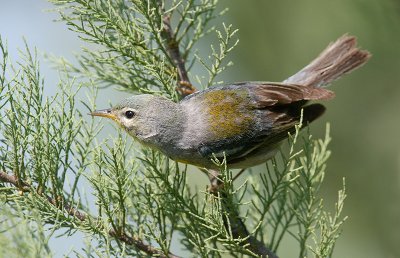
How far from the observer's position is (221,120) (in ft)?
12.0

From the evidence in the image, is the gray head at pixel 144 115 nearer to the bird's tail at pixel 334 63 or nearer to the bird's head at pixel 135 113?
the bird's head at pixel 135 113

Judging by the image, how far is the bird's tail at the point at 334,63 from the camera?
415 centimetres

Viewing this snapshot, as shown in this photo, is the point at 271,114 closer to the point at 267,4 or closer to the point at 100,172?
the point at 100,172

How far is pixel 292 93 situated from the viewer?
379 cm

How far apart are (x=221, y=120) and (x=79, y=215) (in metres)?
1.08

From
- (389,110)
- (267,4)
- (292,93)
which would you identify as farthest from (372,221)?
(267,4)

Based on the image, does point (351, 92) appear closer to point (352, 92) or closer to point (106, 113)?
point (352, 92)

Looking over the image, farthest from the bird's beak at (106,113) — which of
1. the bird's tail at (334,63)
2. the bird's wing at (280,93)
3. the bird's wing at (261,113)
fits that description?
the bird's tail at (334,63)

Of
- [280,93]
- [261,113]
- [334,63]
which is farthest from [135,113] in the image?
[334,63]

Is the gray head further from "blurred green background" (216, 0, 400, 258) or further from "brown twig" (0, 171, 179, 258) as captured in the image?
"blurred green background" (216, 0, 400, 258)

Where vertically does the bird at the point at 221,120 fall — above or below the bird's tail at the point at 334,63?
below

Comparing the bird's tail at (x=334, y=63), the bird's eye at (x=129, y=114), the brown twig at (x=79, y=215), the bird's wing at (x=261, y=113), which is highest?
the bird's tail at (x=334, y=63)

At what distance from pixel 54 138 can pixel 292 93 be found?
4.98 ft

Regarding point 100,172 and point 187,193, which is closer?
point 100,172
